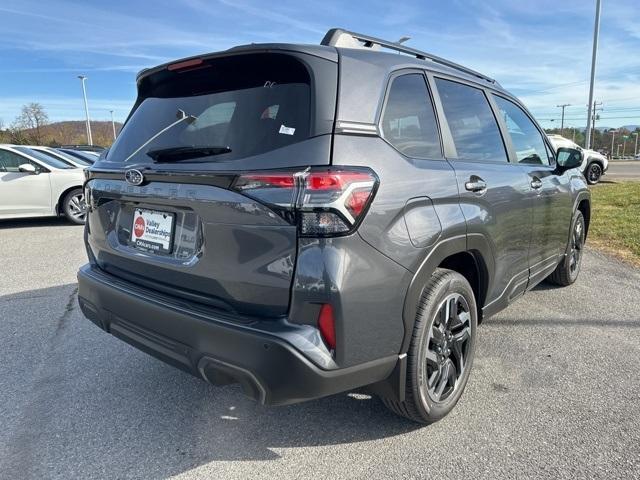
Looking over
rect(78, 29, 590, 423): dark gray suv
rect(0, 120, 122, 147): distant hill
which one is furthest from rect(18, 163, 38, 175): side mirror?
rect(0, 120, 122, 147): distant hill

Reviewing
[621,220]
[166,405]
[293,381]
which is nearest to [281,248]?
[293,381]

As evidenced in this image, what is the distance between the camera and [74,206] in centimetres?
919

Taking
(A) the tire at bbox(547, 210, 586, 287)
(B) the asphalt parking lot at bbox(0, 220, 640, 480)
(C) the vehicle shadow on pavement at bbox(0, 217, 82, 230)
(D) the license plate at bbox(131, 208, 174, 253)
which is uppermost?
(D) the license plate at bbox(131, 208, 174, 253)

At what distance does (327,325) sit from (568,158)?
124 inches

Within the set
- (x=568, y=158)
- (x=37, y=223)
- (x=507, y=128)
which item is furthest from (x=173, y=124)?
(x=37, y=223)

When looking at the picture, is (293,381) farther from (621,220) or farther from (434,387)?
(621,220)

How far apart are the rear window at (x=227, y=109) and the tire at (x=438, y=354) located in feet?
3.46

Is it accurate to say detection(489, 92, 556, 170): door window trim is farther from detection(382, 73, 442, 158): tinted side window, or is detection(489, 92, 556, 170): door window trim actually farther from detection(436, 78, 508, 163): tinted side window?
detection(382, 73, 442, 158): tinted side window

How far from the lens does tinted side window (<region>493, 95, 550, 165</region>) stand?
3570 mm

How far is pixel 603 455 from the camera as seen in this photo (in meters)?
2.30

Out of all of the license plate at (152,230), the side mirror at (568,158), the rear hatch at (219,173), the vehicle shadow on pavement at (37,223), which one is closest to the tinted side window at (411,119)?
the rear hatch at (219,173)

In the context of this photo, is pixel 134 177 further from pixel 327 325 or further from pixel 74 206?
pixel 74 206

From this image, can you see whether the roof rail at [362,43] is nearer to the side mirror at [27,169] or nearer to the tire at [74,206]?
the tire at [74,206]

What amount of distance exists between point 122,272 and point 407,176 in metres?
1.57
